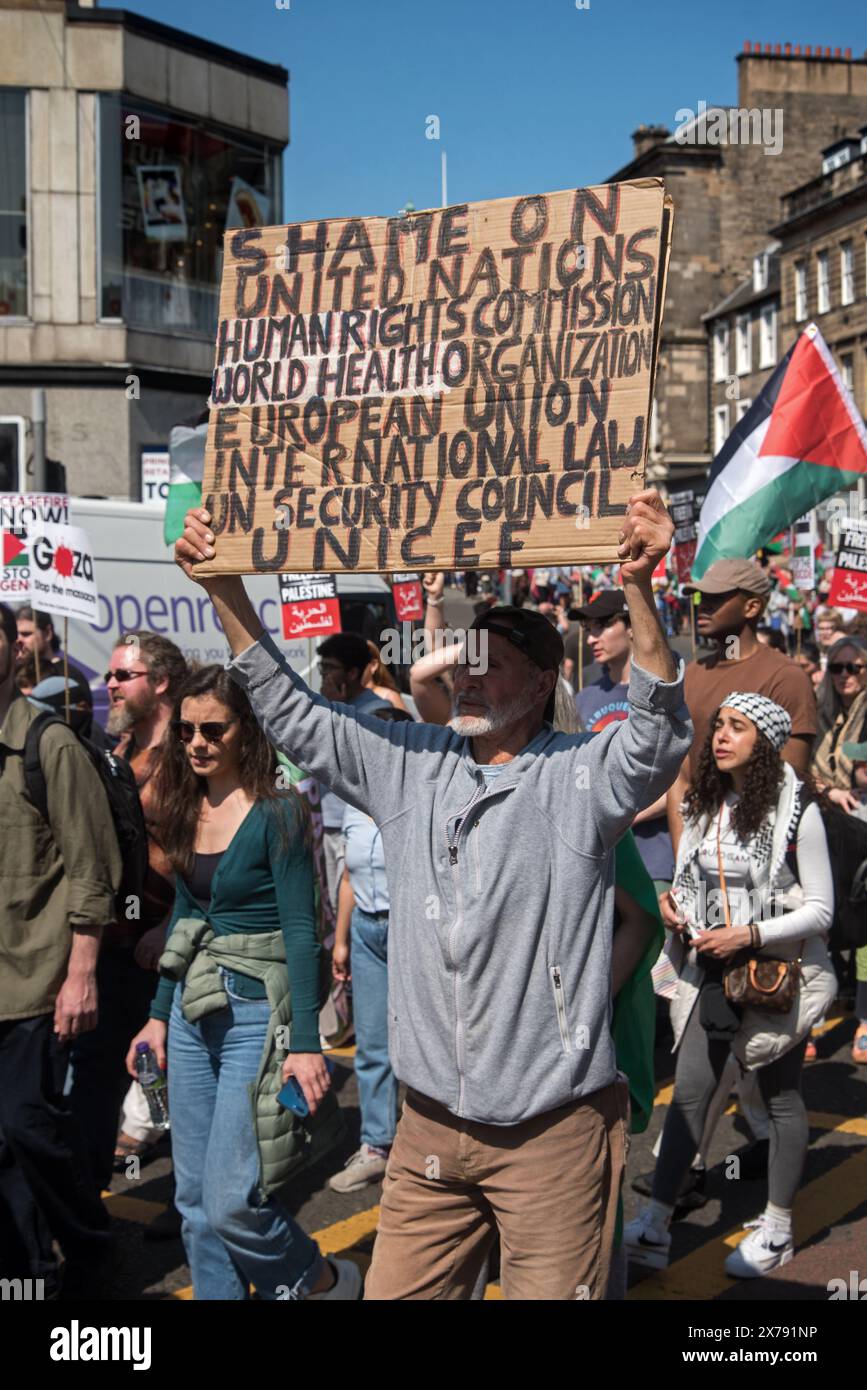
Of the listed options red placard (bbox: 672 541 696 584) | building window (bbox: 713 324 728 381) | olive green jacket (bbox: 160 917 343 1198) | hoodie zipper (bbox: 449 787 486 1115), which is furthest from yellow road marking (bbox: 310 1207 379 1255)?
building window (bbox: 713 324 728 381)

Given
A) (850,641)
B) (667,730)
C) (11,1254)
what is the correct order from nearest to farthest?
(667,730) < (11,1254) < (850,641)

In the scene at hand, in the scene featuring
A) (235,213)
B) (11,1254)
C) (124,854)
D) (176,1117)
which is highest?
(235,213)

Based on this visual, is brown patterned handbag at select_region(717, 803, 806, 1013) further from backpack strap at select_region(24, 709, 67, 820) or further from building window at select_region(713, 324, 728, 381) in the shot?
building window at select_region(713, 324, 728, 381)

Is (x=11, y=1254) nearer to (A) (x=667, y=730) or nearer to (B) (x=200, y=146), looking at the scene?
(A) (x=667, y=730)

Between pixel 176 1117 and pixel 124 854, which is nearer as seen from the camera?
pixel 176 1117

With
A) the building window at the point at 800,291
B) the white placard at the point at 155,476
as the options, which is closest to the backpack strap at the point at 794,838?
the white placard at the point at 155,476

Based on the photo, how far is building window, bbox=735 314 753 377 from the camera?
64.7 metres

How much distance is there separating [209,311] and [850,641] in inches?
643

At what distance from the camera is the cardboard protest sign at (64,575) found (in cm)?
825

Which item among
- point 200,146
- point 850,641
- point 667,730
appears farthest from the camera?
point 200,146

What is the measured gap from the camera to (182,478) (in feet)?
41.4
